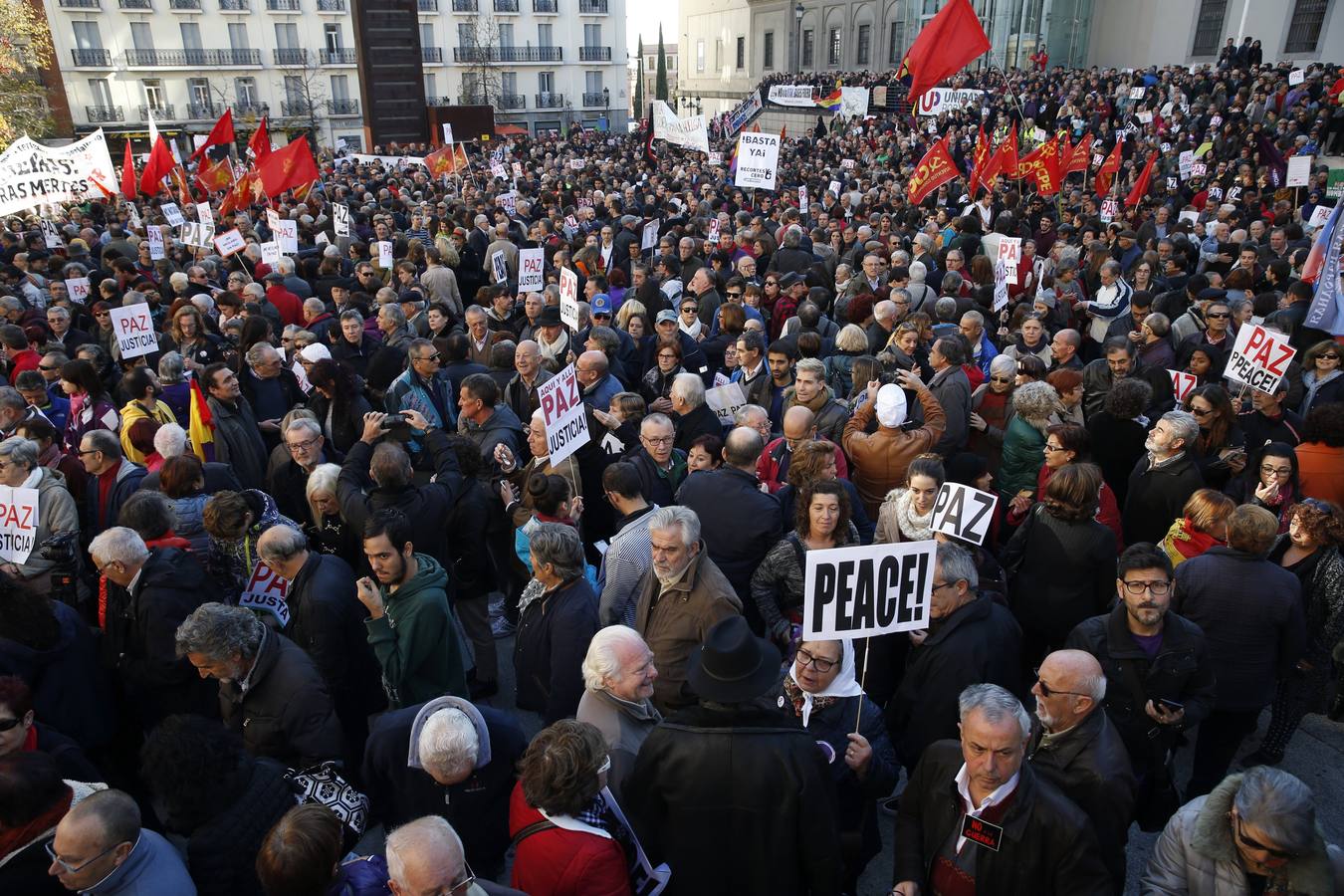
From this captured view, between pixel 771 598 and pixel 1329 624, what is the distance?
8.84ft

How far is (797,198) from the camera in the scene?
55.7ft

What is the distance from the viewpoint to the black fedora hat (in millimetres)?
2736

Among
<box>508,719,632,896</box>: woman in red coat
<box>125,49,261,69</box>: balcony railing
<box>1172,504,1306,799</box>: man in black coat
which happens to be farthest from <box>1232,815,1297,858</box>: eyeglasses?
<box>125,49,261,69</box>: balcony railing

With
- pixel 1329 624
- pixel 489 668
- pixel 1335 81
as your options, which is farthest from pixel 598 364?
pixel 1335 81

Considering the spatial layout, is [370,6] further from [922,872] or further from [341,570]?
[922,872]

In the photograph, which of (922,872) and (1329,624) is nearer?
(922,872)

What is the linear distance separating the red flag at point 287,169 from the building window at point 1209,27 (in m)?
34.7

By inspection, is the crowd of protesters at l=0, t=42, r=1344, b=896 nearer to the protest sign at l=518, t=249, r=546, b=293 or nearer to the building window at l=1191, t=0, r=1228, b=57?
the protest sign at l=518, t=249, r=546, b=293

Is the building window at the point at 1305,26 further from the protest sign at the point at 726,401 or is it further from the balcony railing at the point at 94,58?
the balcony railing at the point at 94,58

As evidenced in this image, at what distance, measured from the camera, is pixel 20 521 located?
4.61 meters

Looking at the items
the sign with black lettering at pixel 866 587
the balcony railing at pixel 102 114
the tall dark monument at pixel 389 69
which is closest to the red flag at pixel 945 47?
the sign with black lettering at pixel 866 587

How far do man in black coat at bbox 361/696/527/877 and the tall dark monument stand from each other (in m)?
29.9

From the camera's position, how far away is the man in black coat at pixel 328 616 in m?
3.98

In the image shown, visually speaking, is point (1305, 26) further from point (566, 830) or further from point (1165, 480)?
point (566, 830)
